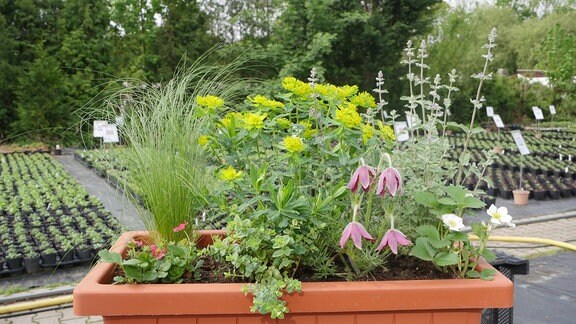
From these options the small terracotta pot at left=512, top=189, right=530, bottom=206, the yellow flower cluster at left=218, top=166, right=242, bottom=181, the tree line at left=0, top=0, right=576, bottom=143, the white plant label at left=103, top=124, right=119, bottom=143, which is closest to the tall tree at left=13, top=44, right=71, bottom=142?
the tree line at left=0, top=0, right=576, bottom=143

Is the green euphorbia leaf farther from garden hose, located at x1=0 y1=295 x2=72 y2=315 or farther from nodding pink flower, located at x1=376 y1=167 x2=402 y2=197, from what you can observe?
garden hose, located at x1=0 y1=295 x2=72 y2=315

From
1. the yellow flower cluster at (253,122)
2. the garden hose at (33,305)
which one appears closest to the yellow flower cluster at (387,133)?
the yellow flower cluster at (253,122)

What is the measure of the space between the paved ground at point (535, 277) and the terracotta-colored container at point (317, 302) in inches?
20.0

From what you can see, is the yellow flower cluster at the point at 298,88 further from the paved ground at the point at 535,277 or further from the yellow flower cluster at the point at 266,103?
the paved ground at the point at 535,277

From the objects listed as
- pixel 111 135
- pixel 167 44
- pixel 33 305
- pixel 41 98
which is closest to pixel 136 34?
pixel 167 44

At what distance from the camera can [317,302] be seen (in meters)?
1.33

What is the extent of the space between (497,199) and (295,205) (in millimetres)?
5689

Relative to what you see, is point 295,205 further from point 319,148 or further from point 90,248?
point 90,248

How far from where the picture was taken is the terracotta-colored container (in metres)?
1.30

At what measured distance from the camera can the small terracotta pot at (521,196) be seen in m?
6.04

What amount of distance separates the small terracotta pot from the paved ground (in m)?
0.10

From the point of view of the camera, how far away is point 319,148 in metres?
1.66

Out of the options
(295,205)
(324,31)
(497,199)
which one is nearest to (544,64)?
(324,31)

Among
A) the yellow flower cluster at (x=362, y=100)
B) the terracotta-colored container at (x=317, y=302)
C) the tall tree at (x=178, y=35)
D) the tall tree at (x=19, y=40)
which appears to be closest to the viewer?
the terracotta-colored container at (x=317, y=302)
